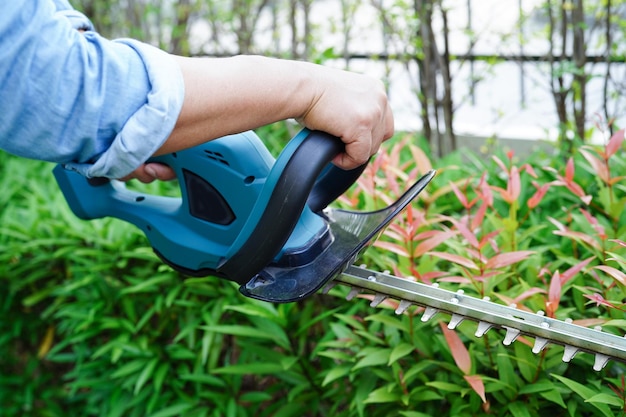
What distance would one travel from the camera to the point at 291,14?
370 centimetres

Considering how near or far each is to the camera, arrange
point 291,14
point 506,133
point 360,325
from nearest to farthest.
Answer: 1. point 360,325
2. point 291,14
3. point 506,133

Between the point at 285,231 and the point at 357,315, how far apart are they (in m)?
0.69

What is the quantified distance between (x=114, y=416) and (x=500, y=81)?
384 centimetres

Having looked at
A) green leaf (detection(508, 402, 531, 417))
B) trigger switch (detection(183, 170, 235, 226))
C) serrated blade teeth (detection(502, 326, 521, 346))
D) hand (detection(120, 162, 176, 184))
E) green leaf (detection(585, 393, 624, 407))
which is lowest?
green leaf (detection(508, 402, 531, 417))

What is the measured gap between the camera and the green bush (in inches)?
58.7

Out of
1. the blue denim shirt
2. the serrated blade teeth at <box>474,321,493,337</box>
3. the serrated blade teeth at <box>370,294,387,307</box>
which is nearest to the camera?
the blue denim shirt

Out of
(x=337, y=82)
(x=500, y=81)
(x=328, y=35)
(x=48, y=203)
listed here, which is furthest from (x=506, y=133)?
(x=337, y=82)

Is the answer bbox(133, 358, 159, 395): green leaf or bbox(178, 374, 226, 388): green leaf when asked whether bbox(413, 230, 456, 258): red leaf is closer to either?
bbox(178, 374, 226, 388): green leaf

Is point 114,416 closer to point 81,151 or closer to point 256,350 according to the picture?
point 256,350

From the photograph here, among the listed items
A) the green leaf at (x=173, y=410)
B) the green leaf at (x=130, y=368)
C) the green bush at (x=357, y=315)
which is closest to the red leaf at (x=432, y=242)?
→ the green bush at (x=357, y=315)

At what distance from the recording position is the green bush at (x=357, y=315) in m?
1.49

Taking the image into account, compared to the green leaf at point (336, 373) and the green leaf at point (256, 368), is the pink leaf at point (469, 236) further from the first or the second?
the green leaf at point (256, 368)

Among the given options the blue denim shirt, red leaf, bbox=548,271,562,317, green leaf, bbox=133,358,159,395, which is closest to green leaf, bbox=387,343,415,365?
red leaf, bbox=548,271,562,317

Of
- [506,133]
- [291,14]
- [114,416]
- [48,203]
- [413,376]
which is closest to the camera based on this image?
[413,376]
